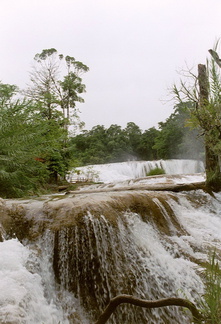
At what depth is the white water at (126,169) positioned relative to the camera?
16.1m

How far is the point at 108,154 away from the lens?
119ft

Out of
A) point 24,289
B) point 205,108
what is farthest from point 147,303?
point 205,108

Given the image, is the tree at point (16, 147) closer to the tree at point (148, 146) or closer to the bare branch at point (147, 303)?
the bare branch at point (147, 303)

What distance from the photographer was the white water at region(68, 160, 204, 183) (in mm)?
16120

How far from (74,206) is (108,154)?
32.9 meters

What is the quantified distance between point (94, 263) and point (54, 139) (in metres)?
4.21

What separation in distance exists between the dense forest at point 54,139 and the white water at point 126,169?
129 centimetres

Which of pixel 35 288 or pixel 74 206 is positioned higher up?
pixel 74 206

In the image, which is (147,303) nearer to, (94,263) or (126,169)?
(94,263)

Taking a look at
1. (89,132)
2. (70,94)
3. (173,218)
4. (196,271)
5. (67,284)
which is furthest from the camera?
(89,132)

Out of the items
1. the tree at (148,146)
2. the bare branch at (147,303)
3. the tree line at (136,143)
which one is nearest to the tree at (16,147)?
the bare branch at (147,303)

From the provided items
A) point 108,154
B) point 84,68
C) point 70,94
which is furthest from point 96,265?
point 108,154

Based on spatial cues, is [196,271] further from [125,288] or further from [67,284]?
[67,284]

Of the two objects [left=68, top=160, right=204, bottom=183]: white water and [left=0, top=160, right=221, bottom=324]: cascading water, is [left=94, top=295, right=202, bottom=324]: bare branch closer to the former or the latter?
[left=0, top=160, right=221, bottom=324]: cascading water
